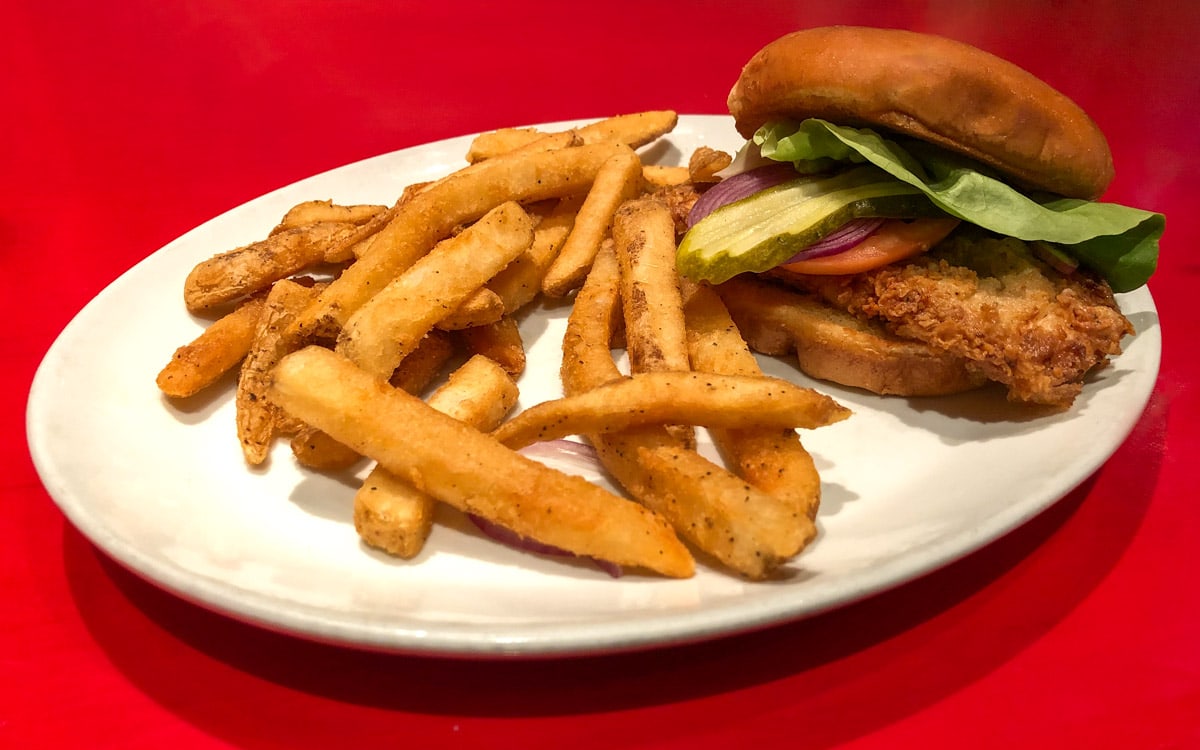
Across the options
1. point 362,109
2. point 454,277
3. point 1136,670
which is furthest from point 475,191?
point 362,109

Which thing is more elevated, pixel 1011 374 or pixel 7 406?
pixel 1011 374

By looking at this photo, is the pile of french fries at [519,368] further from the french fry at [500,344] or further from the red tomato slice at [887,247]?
the red tomato slice at [887,247]

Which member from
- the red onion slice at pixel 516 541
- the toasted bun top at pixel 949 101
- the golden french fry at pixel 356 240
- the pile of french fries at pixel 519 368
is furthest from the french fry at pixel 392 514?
the toasted bun top at pixel 949 101

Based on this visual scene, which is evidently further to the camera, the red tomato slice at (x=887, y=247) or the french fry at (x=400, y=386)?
the red tomato slice at (x=887, y=247)

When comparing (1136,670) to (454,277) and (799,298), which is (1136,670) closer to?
(799,298)

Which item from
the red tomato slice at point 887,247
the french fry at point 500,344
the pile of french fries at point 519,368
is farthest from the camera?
the french fry at point 500,344

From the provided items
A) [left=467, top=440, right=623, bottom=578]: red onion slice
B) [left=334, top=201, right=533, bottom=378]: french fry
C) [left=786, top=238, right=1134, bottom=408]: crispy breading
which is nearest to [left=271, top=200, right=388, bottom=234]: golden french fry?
[left=334, top=201, right=533, bottom=378]: french fry
